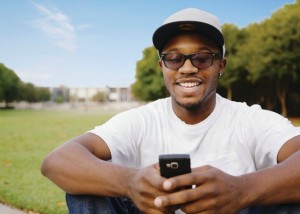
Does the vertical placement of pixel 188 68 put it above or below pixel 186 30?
below

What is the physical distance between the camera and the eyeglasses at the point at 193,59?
2.72 meters

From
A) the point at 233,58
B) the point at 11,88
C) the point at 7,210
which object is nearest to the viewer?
the point at 7,210

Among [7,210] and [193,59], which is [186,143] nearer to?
[193,59]

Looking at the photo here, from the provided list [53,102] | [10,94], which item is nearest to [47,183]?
[10,94]

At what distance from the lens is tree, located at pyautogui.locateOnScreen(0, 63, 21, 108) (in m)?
80.4

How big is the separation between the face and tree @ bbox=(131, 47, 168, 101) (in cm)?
4449

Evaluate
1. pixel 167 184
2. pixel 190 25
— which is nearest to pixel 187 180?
pixel 167 184

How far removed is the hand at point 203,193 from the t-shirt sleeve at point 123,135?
741mm

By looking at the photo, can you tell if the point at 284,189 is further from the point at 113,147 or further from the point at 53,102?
the point at 53,102

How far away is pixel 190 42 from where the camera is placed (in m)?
2.74

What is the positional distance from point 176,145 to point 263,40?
31553 mm

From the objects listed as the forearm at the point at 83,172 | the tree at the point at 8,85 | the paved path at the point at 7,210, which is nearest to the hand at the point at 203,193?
the forearm at the point at 83,172

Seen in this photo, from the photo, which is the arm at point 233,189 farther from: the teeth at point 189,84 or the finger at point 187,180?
the teeth at point 189,84

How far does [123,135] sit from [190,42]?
2.58ft
